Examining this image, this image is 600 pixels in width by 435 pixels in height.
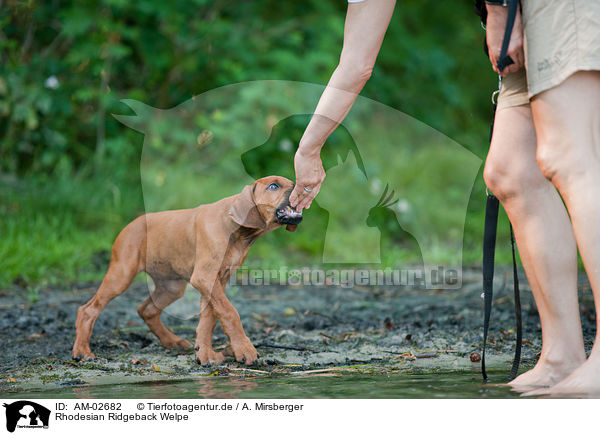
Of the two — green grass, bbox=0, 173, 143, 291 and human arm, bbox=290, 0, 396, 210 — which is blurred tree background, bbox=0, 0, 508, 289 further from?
human arm, bbox=290, 0, 396, 210

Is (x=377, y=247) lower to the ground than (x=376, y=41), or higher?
lower

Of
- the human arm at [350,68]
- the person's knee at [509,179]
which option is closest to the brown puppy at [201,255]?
the human arm at [350,68]

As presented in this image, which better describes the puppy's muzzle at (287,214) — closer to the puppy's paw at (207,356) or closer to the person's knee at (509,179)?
the puppy's paw at (207,356)

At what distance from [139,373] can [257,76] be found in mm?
6613

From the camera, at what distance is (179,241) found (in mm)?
3840

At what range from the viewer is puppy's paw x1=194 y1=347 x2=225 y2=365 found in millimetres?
3543

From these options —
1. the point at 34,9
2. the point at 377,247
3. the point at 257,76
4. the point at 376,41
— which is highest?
the point at 34,9

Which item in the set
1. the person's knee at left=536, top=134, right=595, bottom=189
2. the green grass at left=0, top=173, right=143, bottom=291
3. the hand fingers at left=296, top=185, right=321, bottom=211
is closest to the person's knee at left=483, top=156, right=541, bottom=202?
the person's knee at left=536, top=134, right=595, bottom=189

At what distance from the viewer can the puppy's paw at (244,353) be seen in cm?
352

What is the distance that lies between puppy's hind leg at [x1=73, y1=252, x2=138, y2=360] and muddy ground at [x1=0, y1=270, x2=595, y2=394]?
6.4 inches

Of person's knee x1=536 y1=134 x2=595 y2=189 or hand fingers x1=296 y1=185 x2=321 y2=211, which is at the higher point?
person's knee x1=536 y1=134 x2=595 y2=189

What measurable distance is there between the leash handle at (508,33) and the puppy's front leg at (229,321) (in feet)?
5.89
